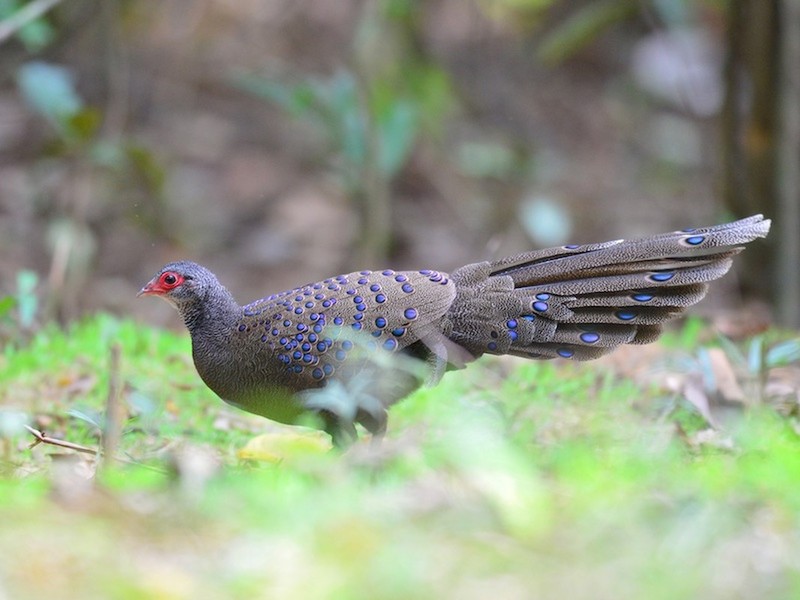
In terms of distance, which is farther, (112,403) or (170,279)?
(170,279)

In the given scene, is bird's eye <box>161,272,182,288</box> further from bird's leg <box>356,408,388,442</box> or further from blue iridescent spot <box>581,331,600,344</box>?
blue iridescent spot <box>581,331,600,344</box>

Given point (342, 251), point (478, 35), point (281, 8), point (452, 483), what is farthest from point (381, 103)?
point (452, 483)

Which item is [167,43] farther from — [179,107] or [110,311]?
[110,311]

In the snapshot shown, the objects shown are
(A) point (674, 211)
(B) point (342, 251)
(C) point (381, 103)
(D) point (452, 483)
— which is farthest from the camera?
(A) point (674, 211)

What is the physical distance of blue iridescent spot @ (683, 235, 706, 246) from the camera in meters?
4.21

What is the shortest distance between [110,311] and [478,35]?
5.26 metres

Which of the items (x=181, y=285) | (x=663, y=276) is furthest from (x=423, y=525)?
(x=181, y=285)

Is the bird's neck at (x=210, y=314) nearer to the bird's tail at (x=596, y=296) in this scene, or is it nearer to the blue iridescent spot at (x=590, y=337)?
the bird's tail at (x=596, y=296)

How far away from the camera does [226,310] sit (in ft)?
14.5

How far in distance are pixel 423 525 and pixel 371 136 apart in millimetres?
5757

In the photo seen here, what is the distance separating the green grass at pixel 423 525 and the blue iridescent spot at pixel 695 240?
2.52ft

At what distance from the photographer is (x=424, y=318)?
4230 millimetres

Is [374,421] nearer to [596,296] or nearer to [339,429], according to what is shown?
[339,429]

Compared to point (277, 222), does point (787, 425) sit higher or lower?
lower
